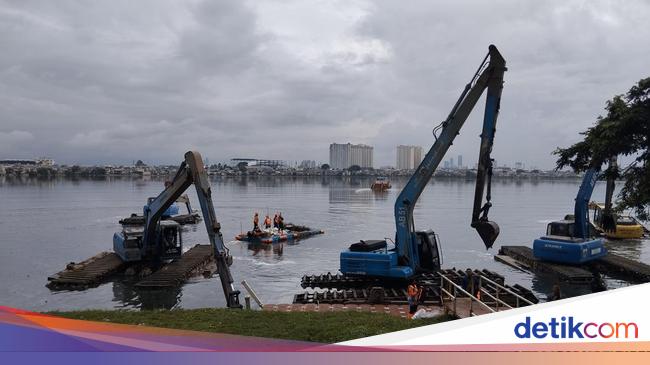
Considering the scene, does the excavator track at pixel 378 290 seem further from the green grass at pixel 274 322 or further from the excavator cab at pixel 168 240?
the excavator cab at pixel 168 240

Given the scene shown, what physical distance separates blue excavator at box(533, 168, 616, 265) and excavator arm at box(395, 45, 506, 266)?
1277 cm

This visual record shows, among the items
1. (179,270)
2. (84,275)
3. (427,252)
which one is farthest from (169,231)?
(427,252)

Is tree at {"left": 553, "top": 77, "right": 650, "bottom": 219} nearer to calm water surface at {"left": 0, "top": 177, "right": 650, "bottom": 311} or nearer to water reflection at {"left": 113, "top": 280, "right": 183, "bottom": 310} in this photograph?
calm water surface at {"left": 0, "top": 177, "right": 650, "bottom": 311}

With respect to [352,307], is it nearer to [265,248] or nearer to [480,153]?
[480,153]

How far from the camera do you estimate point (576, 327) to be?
6031mm

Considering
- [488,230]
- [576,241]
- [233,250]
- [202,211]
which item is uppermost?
[202,211]

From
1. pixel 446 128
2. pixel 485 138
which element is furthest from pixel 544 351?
pixel 446 128

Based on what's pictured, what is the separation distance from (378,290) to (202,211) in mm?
9392

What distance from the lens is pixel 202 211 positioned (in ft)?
81.6

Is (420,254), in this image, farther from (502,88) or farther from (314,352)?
(314,352)

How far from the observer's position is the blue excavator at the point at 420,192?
22.8 meters

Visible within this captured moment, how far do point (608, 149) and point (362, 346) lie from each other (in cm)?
1941

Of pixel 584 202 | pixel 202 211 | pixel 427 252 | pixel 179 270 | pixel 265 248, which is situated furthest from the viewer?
pixel 265 248

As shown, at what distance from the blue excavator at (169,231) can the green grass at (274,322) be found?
6.21m
